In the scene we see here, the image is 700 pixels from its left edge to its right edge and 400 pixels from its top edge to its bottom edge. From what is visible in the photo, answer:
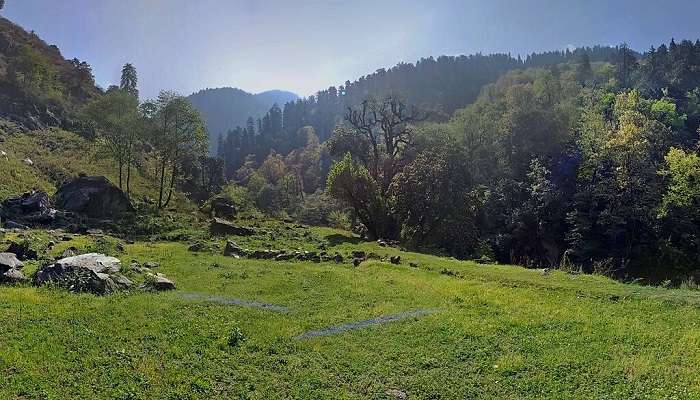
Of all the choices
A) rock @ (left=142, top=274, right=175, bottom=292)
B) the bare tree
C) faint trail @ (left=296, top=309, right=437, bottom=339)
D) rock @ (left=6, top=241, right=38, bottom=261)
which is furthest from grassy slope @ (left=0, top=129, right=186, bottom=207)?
faint trail @ (left=296, top=309, right=437, bottom=339)

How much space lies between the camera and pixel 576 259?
167 ft

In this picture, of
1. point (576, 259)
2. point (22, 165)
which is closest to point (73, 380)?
point (576, 259)

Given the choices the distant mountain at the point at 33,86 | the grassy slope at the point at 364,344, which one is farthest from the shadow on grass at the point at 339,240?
the distant mountain at the point at 33,86

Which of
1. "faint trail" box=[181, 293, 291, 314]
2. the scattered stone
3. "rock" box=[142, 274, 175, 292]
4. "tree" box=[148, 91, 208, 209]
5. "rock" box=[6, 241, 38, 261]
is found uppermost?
"tree" box=[148, 91, 208, 209]

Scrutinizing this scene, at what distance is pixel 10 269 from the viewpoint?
2148cm

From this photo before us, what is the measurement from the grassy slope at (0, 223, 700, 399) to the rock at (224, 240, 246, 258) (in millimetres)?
10052

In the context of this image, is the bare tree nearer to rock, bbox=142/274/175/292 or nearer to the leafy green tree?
the leafy green tree

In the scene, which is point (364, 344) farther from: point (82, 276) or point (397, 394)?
point (82, 276)

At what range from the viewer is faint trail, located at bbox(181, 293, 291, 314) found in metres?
20.5

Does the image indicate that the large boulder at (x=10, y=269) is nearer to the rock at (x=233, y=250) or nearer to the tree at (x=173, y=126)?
the rock at (x=233, y=250)

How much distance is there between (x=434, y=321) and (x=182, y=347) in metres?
8.63

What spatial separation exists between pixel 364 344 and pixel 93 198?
132ft

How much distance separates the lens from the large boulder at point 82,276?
2056cm

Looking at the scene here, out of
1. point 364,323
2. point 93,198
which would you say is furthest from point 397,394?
point 93,198
